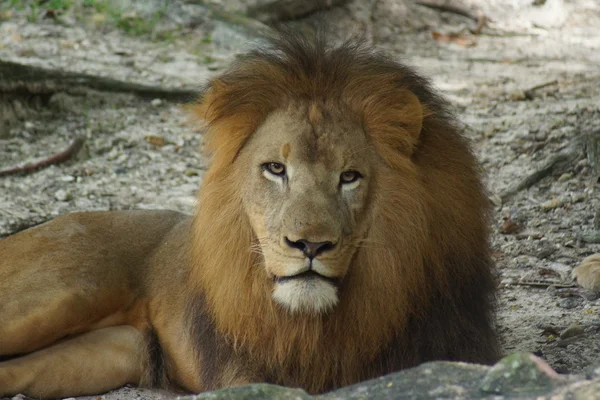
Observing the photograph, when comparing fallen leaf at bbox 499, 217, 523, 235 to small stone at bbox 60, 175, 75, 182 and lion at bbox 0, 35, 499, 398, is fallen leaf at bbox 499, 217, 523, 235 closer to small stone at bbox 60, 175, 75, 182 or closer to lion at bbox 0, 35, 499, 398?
lion at bbox 0, 35, 499, 398

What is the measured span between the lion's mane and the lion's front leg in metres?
0.82

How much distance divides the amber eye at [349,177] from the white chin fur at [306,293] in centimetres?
36

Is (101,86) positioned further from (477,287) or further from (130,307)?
(477,287)

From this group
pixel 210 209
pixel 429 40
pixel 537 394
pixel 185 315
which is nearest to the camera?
pixel 537 394

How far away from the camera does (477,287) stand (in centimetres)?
336

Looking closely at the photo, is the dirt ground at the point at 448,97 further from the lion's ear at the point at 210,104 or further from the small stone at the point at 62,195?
the lion's ear at the point at 210,104

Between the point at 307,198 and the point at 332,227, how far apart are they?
0.13 meters

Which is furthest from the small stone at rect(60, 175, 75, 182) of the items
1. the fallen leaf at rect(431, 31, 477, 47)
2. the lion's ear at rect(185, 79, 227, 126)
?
the fallen leaf at rect(431, 31, 477, 47)

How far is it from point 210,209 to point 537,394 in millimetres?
1518

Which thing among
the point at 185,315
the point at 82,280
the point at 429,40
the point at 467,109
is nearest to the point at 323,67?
the point at 185,315

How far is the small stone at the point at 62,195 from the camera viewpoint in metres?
5.93

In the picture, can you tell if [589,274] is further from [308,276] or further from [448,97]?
[448,97]

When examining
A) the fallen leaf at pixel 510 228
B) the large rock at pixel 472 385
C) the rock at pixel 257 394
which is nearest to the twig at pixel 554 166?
the fallen leaf at pixel 510 228

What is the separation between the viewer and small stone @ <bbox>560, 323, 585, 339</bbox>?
3.89 metres
